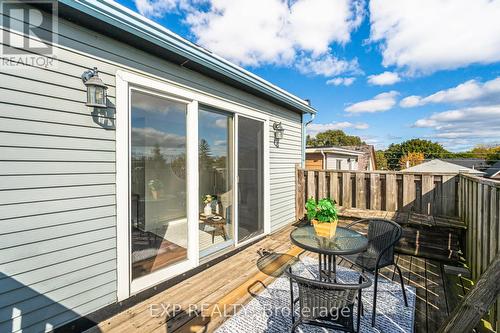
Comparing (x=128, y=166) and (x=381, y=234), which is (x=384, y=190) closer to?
(x=381, y=234)

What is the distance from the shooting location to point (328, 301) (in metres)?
1.51

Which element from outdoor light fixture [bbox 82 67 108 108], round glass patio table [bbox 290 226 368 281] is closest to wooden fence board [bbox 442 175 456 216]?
round glass patio table [bbox 290 226 368 281]

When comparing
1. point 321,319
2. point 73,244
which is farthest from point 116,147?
Answer: point 321,319

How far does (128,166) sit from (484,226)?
360 centimetres

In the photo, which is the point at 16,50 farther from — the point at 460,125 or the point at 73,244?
the point at 460,125

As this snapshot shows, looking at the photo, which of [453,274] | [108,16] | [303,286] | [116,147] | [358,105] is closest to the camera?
[303,286]

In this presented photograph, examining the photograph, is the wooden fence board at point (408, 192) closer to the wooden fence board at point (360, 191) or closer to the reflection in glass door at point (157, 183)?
the wooden fence board at point (360, 191)

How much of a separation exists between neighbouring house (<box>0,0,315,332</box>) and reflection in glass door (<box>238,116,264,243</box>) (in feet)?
0.53

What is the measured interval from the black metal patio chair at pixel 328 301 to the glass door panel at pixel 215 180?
1919 mm

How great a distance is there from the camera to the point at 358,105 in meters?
36.4

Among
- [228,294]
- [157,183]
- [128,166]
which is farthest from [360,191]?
[128,166]

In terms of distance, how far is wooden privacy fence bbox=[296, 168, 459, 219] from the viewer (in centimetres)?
411

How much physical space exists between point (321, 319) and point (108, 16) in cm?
293

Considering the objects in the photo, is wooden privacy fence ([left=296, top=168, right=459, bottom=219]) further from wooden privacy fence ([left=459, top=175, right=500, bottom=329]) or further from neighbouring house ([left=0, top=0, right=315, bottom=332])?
neighbouring house ([left=0, top=0, right=315, bottom=332])
